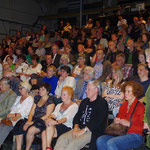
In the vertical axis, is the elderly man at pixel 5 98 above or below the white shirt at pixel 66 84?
below

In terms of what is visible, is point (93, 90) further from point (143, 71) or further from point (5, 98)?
point (5, 98)

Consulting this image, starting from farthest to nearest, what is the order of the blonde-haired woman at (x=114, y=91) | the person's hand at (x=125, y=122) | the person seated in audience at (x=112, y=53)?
the person seated in audience at (x=112, y=53) < the blonde-haired woman at (x=114, y=91) < the person's hand at (x=125, y=122)

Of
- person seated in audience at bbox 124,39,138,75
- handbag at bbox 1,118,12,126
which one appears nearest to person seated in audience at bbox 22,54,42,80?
handbag at bbox 1,118,12,126

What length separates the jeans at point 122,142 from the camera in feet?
9.11

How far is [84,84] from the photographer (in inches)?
182

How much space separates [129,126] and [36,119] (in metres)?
1.58

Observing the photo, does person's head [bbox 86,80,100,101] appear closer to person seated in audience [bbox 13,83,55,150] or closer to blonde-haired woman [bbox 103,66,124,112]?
blonde-haired woman [bbox 103,66,124,112]

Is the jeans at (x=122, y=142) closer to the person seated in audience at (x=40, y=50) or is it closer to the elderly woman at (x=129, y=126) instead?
the elderly woman at (x=129, y=126)

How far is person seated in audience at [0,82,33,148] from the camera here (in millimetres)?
4133

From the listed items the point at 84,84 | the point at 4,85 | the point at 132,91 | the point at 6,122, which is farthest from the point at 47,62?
the point at 132,91

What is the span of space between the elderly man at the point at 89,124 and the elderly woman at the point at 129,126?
21 centimetres

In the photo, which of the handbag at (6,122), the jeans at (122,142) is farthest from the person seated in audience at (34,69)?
the jeans at (122,142)

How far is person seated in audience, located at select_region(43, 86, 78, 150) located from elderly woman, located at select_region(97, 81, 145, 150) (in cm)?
75

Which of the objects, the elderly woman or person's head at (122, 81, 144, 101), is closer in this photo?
the elderly woman
